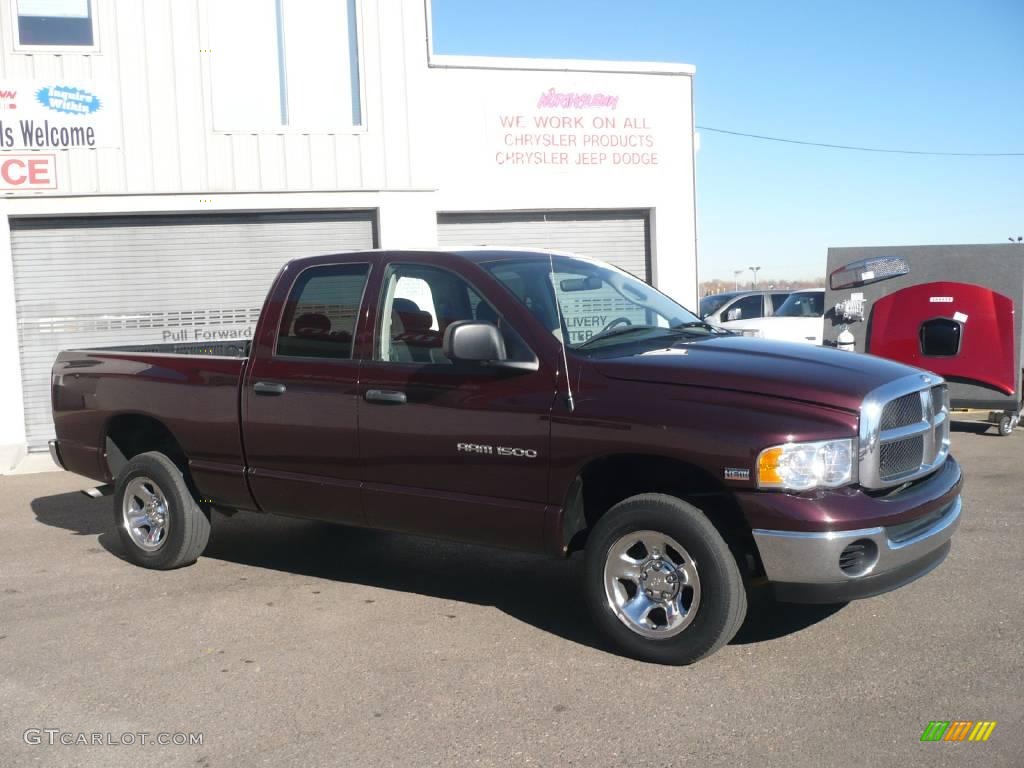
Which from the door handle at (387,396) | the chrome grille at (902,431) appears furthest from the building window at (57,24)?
the chrome grille at (902,431)

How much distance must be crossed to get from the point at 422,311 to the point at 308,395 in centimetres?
81

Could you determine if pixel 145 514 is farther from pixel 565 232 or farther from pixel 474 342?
pixel 565 232

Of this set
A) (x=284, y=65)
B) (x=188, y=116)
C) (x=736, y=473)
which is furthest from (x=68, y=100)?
(x=736, y=473)

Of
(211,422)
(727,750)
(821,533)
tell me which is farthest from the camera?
(211,422)

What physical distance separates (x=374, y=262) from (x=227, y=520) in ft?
A: 11.3

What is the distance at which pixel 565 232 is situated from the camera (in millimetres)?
14445

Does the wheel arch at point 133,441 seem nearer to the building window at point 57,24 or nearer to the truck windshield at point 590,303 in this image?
the truck windshield at point 590,303

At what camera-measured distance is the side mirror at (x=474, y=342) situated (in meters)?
5.10

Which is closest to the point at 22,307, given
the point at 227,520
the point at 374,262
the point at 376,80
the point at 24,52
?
the point at 24,52

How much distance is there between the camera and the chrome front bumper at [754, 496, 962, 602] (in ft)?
14.7

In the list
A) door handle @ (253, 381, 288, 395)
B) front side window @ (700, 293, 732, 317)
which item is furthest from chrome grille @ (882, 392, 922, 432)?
front side window @ (700, 293, 732, 317)

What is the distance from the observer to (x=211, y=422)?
6.47 m

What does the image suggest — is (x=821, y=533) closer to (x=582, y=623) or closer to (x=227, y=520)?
(x=582, y=623)

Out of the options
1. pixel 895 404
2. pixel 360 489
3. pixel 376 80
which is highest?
pixel 376 80
